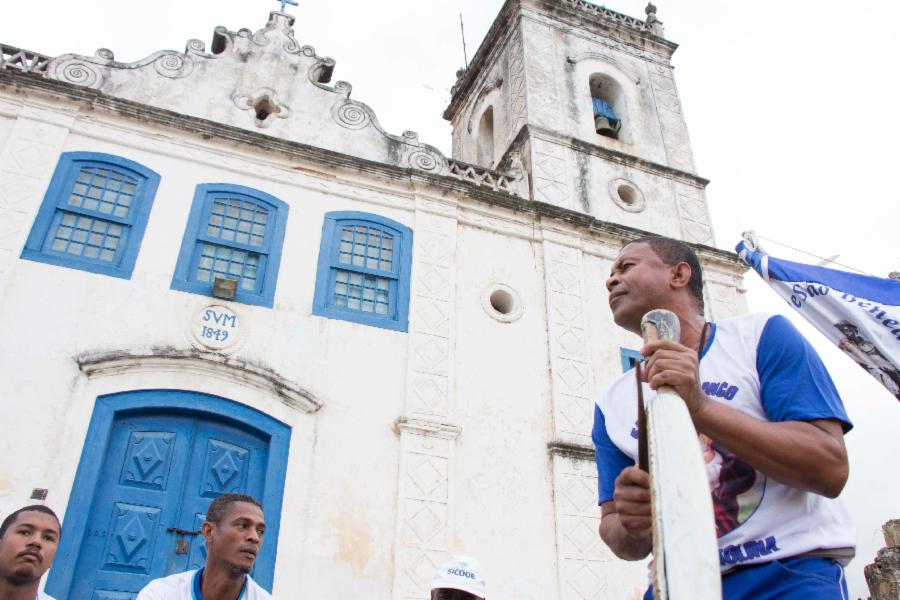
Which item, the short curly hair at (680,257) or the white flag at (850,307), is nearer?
the short curly hair at (680,257)

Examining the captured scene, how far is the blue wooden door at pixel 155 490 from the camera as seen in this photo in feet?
24.8

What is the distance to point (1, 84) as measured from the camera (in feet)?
32.8

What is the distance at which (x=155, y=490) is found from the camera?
813 centimetres

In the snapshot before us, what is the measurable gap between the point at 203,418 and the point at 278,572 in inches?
81.4

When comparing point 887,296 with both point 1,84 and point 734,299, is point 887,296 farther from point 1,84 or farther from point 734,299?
point 1,84

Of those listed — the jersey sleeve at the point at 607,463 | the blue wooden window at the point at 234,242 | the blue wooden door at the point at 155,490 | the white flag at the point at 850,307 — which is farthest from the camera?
the blue wooden window at the point at 234,242

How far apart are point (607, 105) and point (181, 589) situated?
13.9 metres

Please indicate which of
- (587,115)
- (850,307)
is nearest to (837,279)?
(850,307)

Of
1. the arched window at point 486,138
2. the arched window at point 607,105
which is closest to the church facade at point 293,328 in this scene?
the arched window at point 607,105

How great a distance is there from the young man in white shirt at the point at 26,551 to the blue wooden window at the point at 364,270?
18.2 feet

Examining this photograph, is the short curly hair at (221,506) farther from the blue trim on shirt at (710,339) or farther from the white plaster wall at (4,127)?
the white plaster wall at (4,127)

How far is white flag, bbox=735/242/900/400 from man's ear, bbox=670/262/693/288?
5.13m

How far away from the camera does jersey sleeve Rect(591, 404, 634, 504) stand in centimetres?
237

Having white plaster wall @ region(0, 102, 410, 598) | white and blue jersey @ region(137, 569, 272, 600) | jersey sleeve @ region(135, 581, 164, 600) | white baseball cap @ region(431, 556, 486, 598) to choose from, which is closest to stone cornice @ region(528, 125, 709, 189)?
white plaster wall @ region(0, 102, 410, 598)
